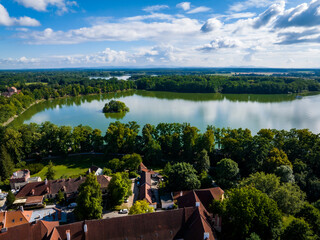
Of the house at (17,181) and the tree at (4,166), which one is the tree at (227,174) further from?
the tree at (4,166)

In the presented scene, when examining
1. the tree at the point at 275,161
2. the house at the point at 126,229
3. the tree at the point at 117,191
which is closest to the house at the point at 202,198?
the house at the point at 126,229

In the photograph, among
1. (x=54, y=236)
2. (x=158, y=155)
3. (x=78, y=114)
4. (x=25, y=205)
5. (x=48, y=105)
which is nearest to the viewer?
(x=54, y=236)

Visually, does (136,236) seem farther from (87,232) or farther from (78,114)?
(78,114)

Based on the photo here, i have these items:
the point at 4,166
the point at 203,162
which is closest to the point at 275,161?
the point at 203,162

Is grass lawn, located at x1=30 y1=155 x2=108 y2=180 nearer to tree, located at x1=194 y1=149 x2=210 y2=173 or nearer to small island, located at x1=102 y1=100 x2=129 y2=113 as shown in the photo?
tree, located at x1=194 y1=149 x2=210 y2=173

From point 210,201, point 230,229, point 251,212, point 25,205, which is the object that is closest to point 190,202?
point 210,201

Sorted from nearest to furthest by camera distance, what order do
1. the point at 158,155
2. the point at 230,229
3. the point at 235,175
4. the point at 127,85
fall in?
the point at 230,229 < the point at 235,175 < the point at 158,155 < the point at 127,85

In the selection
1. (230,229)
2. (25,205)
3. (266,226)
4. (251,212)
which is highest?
(251,212)
